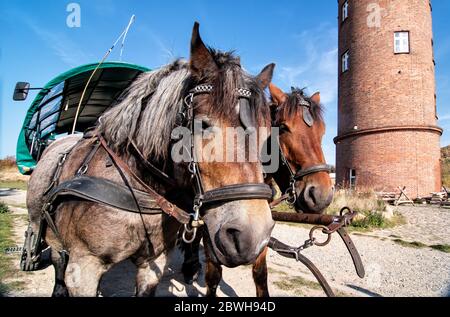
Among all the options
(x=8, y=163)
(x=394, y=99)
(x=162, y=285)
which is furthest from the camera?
(x=8, y=163)

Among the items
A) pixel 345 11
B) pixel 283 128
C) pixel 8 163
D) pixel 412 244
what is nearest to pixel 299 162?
pixel 283 128

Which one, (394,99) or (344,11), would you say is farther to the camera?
(344,11)

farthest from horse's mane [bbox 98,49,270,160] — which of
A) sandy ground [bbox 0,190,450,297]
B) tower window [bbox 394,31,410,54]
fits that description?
tower window [bbox 394,31,410,54]

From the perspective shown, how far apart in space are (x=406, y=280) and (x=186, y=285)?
12.4 feet

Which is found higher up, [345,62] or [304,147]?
[345,62]

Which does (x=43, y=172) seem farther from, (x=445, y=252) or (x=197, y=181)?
(x=445, y=252)

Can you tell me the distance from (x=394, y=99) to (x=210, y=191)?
56.9 ft

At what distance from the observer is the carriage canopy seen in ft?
12.5

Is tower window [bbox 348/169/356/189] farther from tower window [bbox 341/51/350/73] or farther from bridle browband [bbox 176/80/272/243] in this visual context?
bridle browband [bbox 176/80/272/243]

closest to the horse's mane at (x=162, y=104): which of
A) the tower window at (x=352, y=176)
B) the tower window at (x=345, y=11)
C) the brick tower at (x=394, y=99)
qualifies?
the brick tower at (x=394, y=99)

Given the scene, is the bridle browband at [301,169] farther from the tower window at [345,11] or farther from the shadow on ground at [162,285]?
the tower window at [345,11]

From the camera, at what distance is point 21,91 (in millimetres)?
3572

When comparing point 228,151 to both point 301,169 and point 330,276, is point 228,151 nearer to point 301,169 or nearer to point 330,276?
point 301,169
